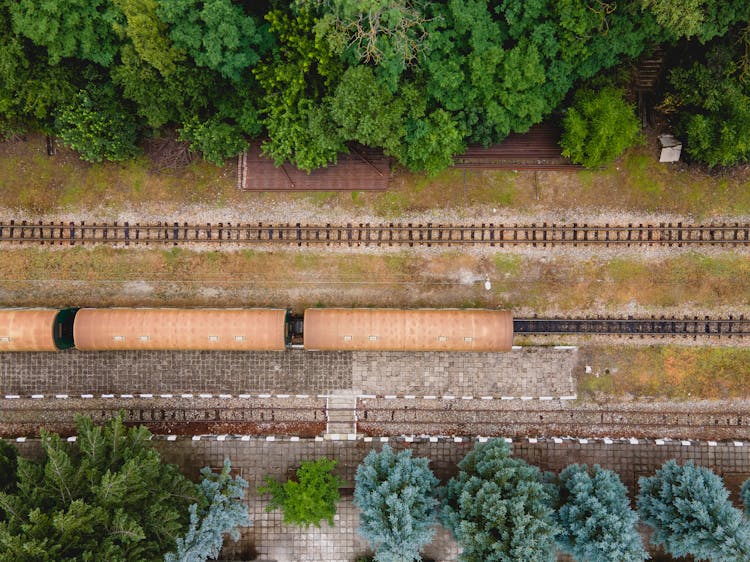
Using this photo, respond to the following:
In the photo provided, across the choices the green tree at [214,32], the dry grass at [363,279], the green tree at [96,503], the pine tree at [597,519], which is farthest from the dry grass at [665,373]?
the green tree at [214,32]

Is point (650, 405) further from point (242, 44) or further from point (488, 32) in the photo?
point (242, 44)

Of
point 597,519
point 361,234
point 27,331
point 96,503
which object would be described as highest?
point 361,234

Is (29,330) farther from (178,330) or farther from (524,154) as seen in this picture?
(524,154)

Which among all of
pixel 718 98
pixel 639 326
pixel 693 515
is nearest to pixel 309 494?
pixel 693 515

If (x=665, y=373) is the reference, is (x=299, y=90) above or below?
above

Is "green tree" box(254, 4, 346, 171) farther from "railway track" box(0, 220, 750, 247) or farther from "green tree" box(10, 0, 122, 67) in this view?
"green tree" box(10, 0, 122, 67)

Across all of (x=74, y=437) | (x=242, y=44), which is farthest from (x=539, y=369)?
(x=74, y=437)
